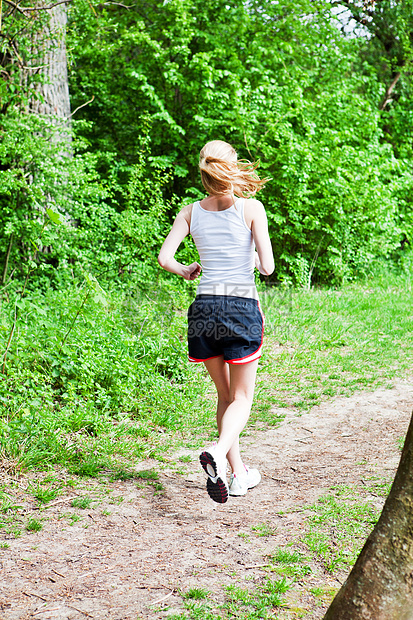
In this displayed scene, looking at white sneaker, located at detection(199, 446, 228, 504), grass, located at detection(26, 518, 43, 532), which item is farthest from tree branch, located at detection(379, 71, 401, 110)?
grass, located at detection(26, 518, 43, 532)

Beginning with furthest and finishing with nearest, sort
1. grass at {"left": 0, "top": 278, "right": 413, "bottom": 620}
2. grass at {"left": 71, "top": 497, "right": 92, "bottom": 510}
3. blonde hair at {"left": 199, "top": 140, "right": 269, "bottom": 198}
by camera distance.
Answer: grass at {"left": 71, "top": 497, "right": 92, "bottom": 510} < blonde hair at {"left": 199, "top": 140, "right": 269, "bottom": 198} < grass at {"left": 0, "top": 278, "right": 413, "bottom": 620}

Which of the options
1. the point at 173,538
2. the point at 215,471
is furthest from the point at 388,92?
the point at 173,538

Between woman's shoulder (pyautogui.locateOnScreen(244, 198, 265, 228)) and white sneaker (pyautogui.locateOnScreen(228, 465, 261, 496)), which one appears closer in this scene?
woman's shoulder (pyautogui.locateOnScreen(244, 198, 265, 228))

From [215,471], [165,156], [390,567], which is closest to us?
[390,567]

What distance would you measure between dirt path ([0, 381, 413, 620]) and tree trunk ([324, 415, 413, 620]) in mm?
523

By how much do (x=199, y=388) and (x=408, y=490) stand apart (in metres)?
3.59

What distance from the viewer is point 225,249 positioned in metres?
3.04

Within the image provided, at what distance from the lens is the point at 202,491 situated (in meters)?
3.61

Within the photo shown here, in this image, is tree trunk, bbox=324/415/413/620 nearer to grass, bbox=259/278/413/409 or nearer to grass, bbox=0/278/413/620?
grass, bbox=0/278/413/620

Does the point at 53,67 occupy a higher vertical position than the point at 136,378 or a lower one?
higher

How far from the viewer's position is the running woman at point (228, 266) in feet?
9.71

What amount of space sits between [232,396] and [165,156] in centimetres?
711

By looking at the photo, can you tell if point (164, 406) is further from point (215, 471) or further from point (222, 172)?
point (222, 172)

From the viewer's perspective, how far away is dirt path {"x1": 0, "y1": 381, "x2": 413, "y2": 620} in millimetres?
2434
